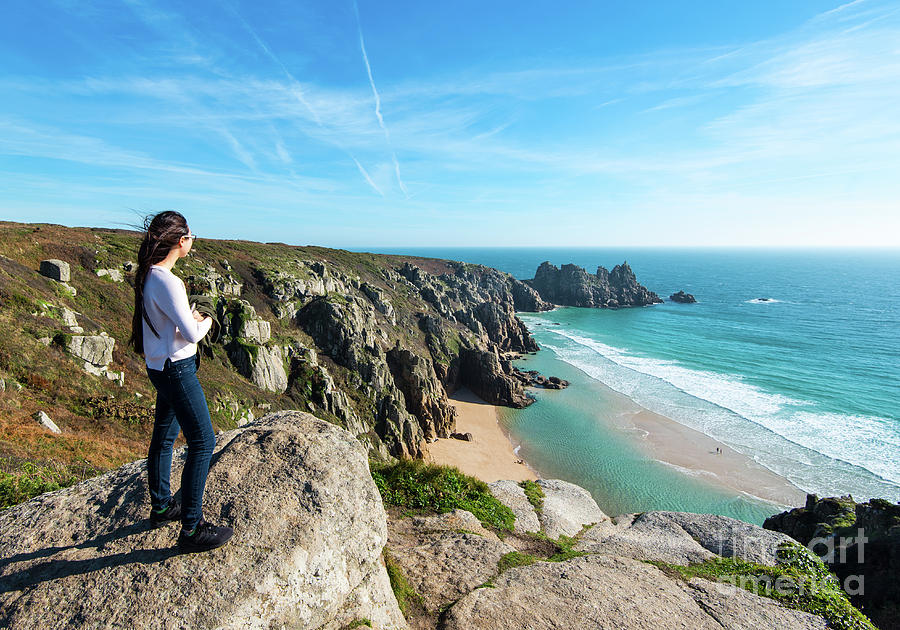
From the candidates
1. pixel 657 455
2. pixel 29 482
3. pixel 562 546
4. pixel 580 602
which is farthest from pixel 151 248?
pixel 657 455

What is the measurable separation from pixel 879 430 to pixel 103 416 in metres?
61.4

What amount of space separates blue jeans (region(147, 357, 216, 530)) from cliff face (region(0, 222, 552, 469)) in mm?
687

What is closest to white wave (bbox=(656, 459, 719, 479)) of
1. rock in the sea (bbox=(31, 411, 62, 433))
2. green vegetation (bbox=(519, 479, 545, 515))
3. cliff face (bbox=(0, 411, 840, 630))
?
green vegetation (bbox=(519, 479, 545, 515))

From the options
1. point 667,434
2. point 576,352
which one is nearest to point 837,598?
point 667,434

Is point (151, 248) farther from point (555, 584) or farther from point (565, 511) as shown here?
point (565, 511)

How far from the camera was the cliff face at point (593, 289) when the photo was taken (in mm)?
127438

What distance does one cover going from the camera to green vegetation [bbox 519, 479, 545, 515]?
15.3 meters

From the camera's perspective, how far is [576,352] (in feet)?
240

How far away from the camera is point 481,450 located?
38250 mm

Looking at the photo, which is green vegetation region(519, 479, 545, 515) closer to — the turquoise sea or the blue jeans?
the blue jeans

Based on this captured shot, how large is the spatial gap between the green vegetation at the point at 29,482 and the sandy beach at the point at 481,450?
23820 mm

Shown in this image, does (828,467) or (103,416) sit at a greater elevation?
(103,416)

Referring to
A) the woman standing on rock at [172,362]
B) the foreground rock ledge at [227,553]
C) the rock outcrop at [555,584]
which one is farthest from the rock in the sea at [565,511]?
the woman standing on rock at [172,362]

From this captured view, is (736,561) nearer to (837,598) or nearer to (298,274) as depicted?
(837,598)
